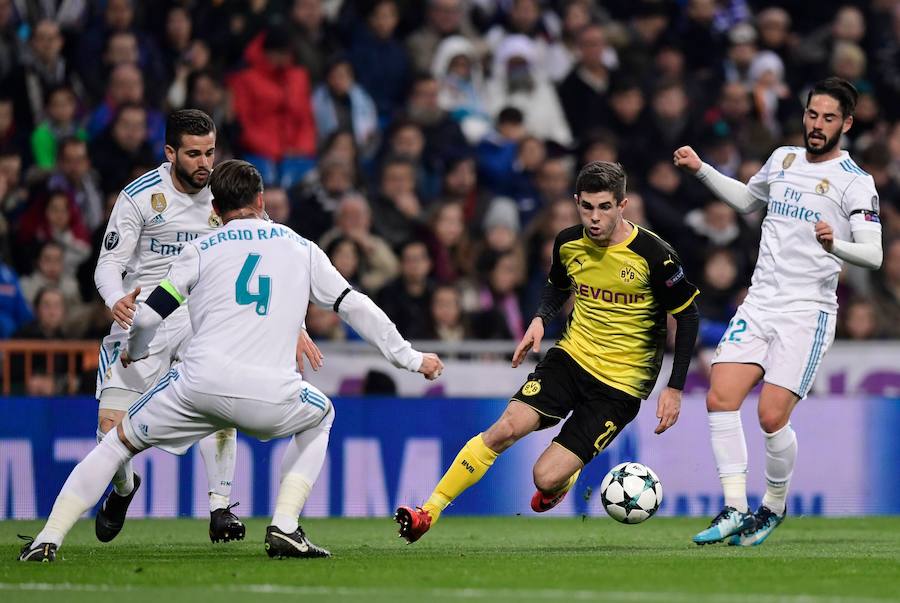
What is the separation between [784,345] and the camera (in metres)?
9.17

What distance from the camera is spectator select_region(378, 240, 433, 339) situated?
13.8 m

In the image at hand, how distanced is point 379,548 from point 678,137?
8779 millimetres

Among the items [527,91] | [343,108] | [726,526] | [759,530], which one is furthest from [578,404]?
[527,91]

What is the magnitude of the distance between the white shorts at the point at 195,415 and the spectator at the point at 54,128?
7.07 metres

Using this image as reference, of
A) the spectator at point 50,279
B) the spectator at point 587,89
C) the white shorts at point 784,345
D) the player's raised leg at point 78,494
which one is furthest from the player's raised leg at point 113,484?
the spectator at point 587,89

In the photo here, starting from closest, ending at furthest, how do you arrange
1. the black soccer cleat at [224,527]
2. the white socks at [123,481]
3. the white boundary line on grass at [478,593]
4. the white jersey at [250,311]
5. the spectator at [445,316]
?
1. the white boundary line on grass at [478,593]
2. the white jersey at [250,311]
3. the white socks at [123,481]
4. the black soccer cleat at [224,527]
5. the spectator at [445,316]

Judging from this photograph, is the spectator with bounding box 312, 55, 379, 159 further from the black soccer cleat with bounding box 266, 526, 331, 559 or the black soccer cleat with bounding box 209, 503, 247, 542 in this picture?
the black soccer cleat with bounding box 266, 526, 331, 559

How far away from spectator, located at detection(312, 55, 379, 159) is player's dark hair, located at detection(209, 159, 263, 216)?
25.7 feet

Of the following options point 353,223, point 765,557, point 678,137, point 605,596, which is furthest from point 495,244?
point 605,596

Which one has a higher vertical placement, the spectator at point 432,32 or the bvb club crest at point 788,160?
the spectator at point 432,32

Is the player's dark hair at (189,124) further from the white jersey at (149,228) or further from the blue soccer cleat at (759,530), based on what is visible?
the blue soccer cleat at (759,530)

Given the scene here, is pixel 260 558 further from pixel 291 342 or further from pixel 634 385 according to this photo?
pixel 634 385

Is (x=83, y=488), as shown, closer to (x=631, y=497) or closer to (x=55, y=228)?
(x=631, y=497)

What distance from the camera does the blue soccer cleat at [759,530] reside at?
9312 millimetres
